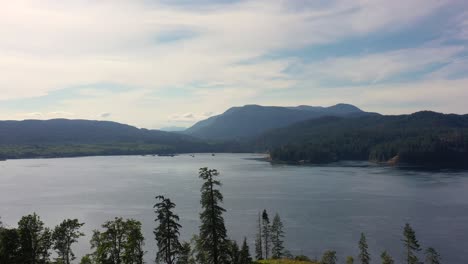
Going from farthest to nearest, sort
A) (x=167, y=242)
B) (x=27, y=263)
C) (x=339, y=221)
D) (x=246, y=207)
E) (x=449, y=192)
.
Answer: (x=449, y=192) < (x=246, y=207) < (x=339, y=221) < (x=167, y=242) < (x=27, y=263)

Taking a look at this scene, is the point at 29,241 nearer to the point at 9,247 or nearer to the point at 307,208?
the point at 9,247

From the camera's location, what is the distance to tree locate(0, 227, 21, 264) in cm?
3691

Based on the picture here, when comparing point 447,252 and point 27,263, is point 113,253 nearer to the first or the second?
point 27,263

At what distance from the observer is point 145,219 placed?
117m

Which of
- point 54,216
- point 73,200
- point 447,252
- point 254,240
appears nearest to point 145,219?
point 54,216

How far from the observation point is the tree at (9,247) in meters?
36.9

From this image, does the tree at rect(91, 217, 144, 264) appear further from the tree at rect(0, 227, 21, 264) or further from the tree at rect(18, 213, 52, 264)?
the tree at rect(0, 227, 21, 264)

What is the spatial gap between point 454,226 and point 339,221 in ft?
97.1

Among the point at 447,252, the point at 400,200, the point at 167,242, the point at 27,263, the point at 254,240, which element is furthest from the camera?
the point at 400,200

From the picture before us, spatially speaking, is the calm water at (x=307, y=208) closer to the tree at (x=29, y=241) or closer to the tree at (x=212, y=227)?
the tree at (x=29, y=241)

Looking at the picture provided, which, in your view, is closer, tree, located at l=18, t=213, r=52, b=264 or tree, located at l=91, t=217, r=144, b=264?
tree, located at l=18, t=213, r=52, b=264

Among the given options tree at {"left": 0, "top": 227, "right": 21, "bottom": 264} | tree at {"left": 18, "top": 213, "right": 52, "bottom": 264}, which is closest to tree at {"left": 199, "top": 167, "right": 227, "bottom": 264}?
tree at {"left": 18, "top": 213, "right": 52, "bottom": 264}

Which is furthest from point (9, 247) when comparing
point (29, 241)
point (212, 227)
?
point (212, 227)

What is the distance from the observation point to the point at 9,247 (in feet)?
122
